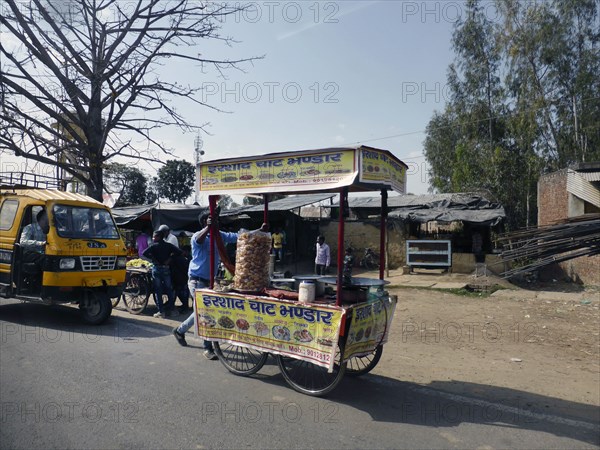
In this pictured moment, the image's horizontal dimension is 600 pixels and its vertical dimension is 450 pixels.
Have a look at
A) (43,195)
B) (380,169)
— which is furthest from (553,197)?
(43,195)

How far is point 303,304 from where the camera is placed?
13.8ft

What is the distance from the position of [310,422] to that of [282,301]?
1.14m

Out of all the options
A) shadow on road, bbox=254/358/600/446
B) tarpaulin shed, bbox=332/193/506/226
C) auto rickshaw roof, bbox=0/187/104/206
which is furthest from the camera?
tarpaulin shed, bbox=332/193/506/226

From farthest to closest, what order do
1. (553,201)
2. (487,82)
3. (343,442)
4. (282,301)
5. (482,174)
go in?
(487,82), (482,174), (553,201), (282,301), (343,442)

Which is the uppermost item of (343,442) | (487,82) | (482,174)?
(487,82)

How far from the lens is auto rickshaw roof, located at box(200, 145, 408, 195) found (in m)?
3.93

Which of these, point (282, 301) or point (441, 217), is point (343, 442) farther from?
point (441, 217)

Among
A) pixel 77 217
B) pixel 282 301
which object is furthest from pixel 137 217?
pixel 282 301

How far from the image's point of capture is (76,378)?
475 cm

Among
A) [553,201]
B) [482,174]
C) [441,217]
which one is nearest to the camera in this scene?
[553,201]

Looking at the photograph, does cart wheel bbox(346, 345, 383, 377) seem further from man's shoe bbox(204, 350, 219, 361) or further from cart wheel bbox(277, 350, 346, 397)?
man's shoe bbox(204, 350, 219, 361)

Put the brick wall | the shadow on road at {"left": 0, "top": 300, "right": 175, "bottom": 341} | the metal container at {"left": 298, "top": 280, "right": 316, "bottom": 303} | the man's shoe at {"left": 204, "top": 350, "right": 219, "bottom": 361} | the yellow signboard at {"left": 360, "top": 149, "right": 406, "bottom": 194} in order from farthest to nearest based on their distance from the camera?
the brick wall, the shadow on road at {"left": 0, "top": 300, "right": 175, "bottom": 341}, the man's shoe at {"left": 204, "top": 350, "right": 219, "bottom": 361}, the metal container at {"left": 298, "top": 280, "right": 316, "bottom": 303}, the yellow signboard at {"left": 360, "top": 149, "right": 406, "bottom": 194}

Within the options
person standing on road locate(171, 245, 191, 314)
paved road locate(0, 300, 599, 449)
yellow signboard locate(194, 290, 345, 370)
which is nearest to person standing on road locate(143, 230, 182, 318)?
person standing on road locate(171, 245, 191, 314)

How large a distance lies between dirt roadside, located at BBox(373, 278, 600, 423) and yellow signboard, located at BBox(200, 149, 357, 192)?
2.56 m
